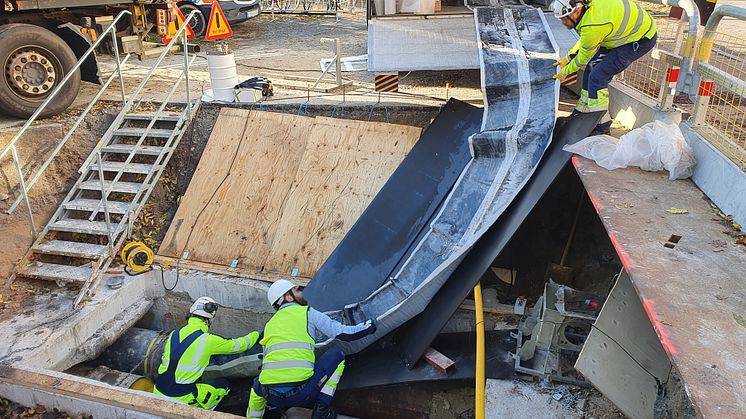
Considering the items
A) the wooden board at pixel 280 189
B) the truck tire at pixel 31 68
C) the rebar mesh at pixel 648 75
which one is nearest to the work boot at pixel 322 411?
the wooden board at pixel 280 189

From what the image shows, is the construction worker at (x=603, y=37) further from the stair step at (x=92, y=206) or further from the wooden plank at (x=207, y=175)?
the stair step at (x=92, y=206)

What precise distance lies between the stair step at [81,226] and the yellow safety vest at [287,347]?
123 inches

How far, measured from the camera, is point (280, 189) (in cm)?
723

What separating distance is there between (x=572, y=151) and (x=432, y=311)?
82.2 inches

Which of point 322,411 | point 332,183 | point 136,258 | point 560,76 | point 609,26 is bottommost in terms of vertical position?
point 322,411

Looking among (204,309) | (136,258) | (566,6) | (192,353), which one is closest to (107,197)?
(136,258)

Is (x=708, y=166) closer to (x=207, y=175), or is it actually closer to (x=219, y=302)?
(x=219, y=302)

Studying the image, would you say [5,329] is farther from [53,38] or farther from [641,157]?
[641,157]

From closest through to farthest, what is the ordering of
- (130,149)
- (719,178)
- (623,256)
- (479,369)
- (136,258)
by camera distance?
1. (623,256)
2. (719,178)
3. (479,369)
4. (136,258)
5. (130,149)

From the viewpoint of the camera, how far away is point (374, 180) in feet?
23.1

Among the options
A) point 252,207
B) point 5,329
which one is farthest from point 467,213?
point 5,329

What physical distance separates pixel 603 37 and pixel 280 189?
14.0 ft

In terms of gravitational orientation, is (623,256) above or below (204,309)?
above

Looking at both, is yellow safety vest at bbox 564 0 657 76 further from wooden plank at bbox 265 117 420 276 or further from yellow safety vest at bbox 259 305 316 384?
yellow safety vest at bbox 259 305 316 384
